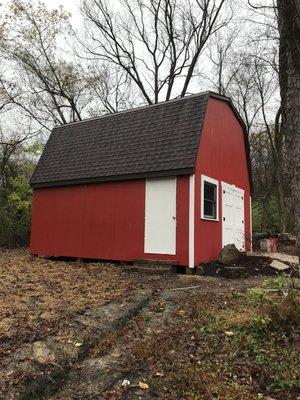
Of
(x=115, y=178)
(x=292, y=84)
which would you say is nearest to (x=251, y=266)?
(x=115, y=178)

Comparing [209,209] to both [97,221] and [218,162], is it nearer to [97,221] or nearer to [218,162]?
[218,162]

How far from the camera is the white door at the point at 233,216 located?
12.1m

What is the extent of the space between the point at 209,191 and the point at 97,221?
3545mm

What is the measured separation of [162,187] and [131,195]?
1112 mm

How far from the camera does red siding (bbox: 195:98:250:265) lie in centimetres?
1047

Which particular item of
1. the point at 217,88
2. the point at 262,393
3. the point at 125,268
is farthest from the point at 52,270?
the point at 217,88

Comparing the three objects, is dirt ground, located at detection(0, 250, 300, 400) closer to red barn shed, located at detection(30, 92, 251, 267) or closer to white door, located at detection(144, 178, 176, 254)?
white door, located at detection(144, 178, 176, 254)

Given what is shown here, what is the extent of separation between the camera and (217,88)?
89.6 feet

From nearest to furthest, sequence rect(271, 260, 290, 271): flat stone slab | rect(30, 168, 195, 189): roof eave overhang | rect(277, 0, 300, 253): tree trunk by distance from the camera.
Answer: rect(277, 0, 300, 253): tree trunk < rect(30, 168, 195, 189): roof eave overhang < rect(271, 260, 290, 271): flat stone slab

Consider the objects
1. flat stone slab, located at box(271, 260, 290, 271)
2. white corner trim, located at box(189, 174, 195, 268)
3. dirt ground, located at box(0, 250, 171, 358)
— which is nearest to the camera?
dirt ground, located at box(0, 250, 171, 358)

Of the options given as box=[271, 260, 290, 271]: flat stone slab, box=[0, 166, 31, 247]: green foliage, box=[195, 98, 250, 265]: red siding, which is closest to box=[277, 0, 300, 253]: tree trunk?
box=[195, 98, 250, 265]: red siding

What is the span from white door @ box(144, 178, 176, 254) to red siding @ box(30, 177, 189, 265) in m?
0.17

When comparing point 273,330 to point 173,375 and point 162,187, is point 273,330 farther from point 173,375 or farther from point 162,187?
point 162,187

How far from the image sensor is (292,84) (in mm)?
4590
